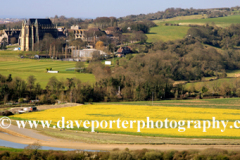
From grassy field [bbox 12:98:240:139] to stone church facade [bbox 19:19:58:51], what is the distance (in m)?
73.7

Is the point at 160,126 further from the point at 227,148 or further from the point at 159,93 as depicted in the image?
the point at 159,93

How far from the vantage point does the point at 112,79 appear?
→ 58.3 meters

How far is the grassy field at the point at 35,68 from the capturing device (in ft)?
222

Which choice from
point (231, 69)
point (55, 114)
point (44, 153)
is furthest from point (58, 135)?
point (231, 69)

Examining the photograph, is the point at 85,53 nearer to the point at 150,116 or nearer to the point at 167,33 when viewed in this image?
the point at 167,33

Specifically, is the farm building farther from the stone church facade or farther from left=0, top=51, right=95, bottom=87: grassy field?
the stone church facade

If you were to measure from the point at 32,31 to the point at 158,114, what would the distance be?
8779 centimetres

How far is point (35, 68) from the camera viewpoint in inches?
3110

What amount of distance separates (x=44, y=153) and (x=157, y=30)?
12320 centimetres

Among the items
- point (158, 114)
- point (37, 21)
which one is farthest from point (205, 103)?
point (37, 21)

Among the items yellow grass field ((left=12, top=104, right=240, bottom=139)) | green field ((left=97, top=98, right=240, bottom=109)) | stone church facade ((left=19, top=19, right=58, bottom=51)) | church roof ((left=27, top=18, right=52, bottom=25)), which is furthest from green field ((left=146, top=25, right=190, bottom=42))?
yellow grass field ((left=12, top=104, right=240, bottom=139))

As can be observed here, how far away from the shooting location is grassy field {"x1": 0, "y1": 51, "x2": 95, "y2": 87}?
222 feet

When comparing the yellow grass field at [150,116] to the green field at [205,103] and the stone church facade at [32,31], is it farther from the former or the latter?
the stone church facade at [32,31]

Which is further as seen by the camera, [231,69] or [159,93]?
[231,69]
